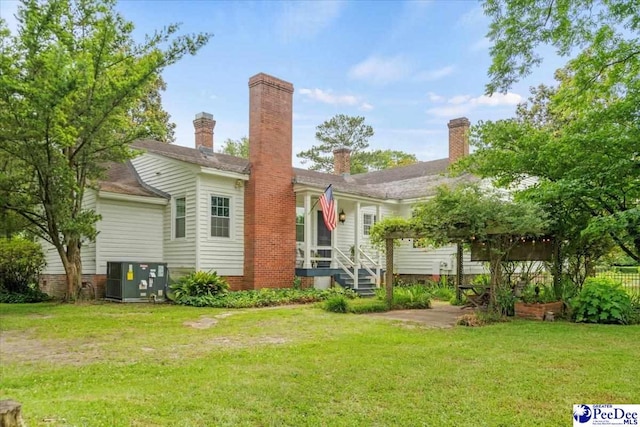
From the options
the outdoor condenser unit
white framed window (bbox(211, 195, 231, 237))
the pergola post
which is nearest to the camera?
the pergola post

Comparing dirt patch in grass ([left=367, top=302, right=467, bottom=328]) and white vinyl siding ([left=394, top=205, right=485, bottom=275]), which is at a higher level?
white vinyl siding ([left=394, top=205, right=485, bottom=275])

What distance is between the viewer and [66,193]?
35.3ft

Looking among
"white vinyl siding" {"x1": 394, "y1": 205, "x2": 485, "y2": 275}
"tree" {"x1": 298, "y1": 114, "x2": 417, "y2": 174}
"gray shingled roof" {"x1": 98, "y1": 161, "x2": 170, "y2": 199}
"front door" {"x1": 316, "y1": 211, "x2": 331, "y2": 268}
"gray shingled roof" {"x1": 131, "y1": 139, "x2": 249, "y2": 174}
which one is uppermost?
"tree" {"x1": 298, "y1": 114, "x2": 417, "y2": 174}

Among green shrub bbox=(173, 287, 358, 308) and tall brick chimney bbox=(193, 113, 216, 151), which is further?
tall brick chimney bbox=(193, 113, 216, 151)

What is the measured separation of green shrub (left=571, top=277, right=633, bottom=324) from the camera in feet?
28.0

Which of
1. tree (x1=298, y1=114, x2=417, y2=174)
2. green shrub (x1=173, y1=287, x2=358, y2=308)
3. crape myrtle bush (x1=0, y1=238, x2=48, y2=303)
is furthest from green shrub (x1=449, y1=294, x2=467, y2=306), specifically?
tree (x1=298, y1=114, x2=417, y2=174)

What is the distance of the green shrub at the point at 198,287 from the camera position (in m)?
12.1

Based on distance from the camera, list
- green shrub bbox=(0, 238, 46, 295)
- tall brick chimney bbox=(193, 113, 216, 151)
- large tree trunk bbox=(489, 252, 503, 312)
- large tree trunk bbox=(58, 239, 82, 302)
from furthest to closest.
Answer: tall brick chimney bbox=(193, 113, 216, 151)
green shrub bbox=(0, 238, 46, 295)
large tree trunk bbox=(58, 239, 82, 302)
large tree trunk bbox=(489, 252, 503, 312)

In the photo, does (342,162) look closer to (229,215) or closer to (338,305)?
(229,215)

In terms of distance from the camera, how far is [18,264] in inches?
554

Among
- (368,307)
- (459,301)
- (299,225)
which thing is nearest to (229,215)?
(299,225)

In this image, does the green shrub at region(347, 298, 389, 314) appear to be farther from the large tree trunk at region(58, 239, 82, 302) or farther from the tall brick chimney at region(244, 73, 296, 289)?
the large tree trunk at region(58, 239, 82, 302)

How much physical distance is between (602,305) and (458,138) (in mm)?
10344

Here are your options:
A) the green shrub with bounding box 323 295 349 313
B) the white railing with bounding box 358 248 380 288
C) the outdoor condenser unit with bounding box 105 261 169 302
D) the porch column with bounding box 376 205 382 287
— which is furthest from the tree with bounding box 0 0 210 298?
the porch column with bounding box 376 205 382 287
